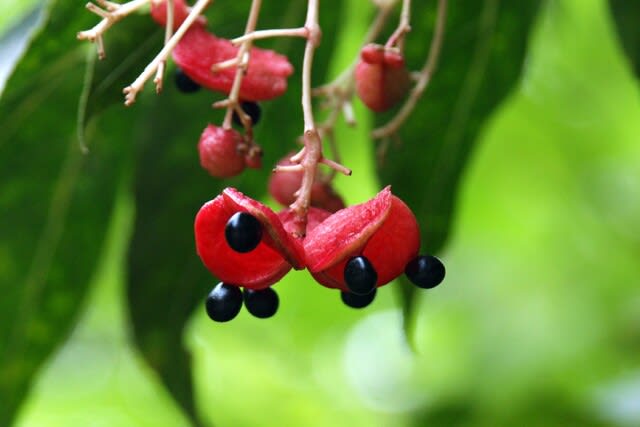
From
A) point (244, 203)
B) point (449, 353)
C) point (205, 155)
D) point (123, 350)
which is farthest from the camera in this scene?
point (123, 350)

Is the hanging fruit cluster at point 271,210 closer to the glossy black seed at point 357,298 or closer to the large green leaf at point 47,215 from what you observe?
the glossy black seed at point 357,298

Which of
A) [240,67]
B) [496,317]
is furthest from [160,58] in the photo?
[496,317]

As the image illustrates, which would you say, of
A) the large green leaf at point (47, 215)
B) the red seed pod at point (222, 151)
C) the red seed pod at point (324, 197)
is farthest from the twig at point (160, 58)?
the large green leaf at point (47, 215)

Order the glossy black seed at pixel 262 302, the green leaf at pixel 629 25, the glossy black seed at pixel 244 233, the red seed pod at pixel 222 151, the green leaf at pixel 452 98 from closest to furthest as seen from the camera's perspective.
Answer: the glossy black seed at pixel 244 233 < the glossy black seed at pixel 262 302 < the red seed pod at pixel 222 151 < the green leaf at pixel 629 25 < the green leaf at pixel 452 98

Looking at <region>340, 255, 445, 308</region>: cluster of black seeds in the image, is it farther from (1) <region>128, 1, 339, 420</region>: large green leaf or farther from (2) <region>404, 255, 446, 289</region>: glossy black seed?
(1) <region>128, 1, 339, 420</region>: large green leaf

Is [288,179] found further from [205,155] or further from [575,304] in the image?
[575,304]

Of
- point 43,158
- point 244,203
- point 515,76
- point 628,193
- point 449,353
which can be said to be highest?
point 244,203

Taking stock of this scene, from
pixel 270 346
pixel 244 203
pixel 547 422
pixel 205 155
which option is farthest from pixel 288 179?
pixel 270 346
